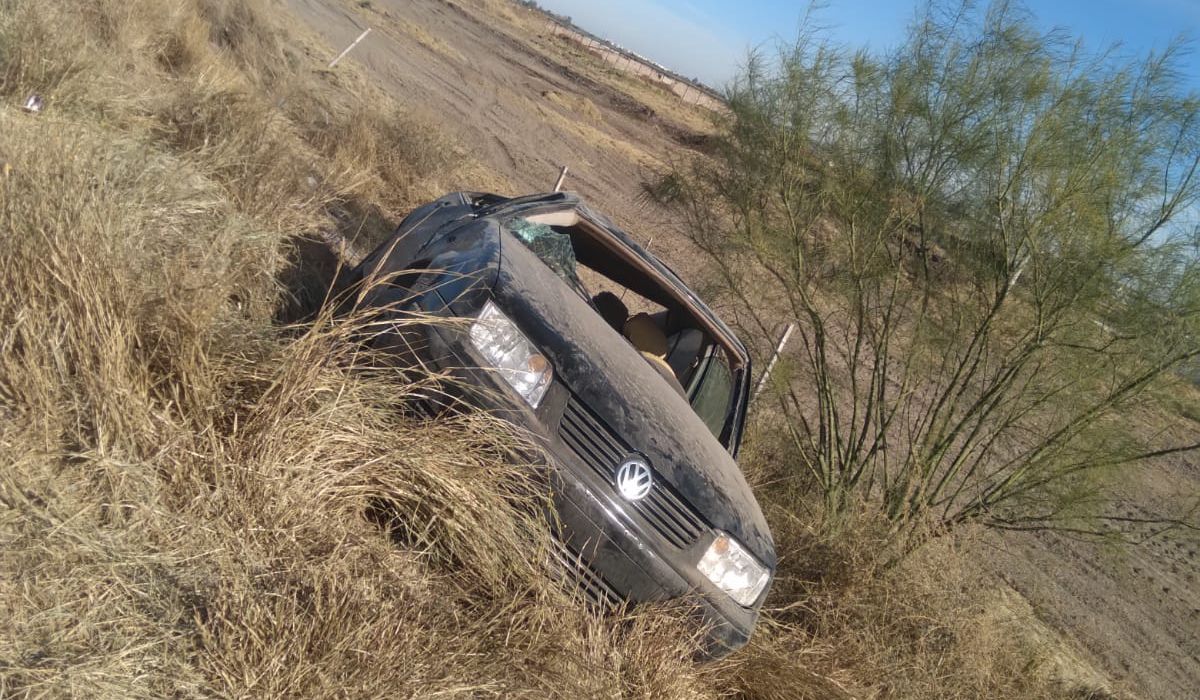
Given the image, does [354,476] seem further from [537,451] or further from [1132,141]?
[1132,141]

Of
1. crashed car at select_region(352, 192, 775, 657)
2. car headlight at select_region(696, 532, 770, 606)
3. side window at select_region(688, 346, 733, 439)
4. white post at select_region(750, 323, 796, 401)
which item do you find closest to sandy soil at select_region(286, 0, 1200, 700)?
white post at select_region(750, 323, 796, 401)

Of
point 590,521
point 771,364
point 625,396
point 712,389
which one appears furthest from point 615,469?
point 771,364

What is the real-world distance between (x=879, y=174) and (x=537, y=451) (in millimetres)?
4687

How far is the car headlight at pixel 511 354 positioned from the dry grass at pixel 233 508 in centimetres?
23

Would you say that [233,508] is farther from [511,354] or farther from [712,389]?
[712,389]

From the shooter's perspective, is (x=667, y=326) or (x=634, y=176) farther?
(x=634, y=176)

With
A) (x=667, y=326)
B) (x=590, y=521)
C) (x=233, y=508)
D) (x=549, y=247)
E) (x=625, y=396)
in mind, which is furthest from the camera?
(x=667, y=326)

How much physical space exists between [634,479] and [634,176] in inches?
742

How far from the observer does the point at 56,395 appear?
2.29 meters

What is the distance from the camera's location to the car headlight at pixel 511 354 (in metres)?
3.12

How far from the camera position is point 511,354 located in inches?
125

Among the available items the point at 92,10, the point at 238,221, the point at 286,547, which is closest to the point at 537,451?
the point at 286,547

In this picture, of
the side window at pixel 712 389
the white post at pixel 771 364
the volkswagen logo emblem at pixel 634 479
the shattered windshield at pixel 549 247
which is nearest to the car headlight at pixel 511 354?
the volkswagen logo emblem at pixel 634 479

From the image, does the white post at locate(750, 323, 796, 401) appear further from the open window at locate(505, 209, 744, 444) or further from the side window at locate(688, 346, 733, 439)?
the side window at locate(688, 346, 733, 439)
